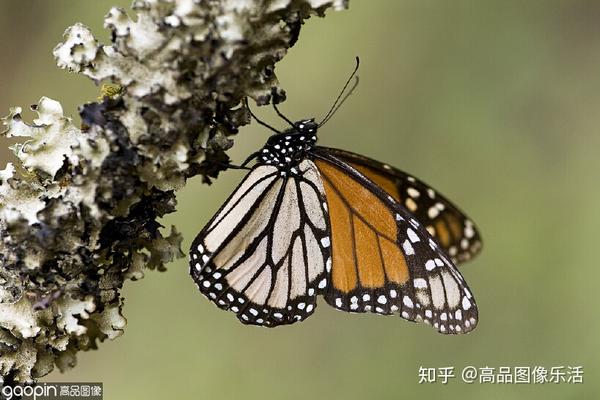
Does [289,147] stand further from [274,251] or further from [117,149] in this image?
[117,149]

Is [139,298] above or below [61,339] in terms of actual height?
above

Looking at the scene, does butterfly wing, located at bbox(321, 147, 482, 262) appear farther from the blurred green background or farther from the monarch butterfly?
the blurred green background

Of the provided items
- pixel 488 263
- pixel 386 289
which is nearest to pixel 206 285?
pixel 386 289

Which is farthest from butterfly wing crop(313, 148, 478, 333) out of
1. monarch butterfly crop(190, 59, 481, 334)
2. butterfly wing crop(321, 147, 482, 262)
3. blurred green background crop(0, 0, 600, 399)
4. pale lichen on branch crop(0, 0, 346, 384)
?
blurred green background crop(0, 0, 600, 399)

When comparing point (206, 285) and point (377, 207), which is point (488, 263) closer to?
point (377, 207)

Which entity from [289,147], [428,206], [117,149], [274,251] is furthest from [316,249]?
[117,149]
